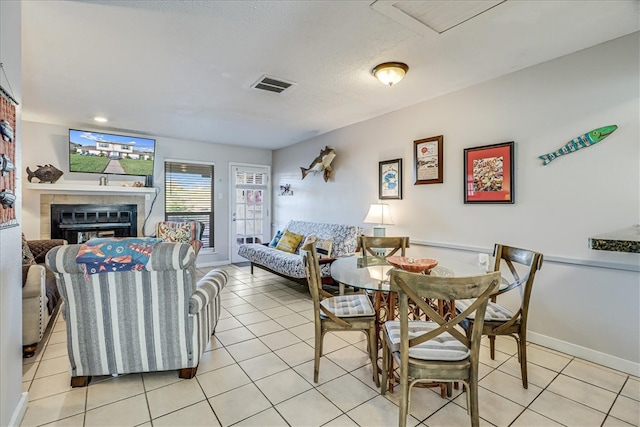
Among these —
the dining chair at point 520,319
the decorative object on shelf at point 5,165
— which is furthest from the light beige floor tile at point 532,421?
the decorative object on shelf at point 5,165

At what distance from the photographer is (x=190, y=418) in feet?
5.60

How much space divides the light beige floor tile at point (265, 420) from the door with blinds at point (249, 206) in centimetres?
463

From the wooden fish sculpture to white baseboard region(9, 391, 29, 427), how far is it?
397cm

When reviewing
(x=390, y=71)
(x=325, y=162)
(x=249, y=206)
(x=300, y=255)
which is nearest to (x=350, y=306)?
(x=390, y=71)

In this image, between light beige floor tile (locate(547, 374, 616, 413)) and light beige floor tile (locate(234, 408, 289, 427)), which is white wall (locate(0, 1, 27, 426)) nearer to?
light beige floor tile (locate(234, 408, 289, 427))

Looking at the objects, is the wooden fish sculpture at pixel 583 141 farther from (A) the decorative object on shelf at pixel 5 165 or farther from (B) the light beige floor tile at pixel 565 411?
(A) the decorative object on shelf at pixel 5 165

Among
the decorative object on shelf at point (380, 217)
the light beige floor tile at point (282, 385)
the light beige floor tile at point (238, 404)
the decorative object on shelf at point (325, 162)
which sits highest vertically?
the decorative object on shelf at point (325, 162)

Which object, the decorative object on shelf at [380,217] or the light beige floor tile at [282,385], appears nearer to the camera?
the light beige floor tile at [282,385]

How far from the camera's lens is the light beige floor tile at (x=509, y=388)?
6.20 ft

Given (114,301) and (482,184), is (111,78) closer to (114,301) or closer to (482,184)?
(114,301)

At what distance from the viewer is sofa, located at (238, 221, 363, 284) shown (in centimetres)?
379

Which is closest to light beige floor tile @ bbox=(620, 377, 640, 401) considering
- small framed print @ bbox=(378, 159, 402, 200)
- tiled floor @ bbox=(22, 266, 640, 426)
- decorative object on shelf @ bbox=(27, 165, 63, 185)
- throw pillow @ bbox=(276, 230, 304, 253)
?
tiled floor @ bbox=(22, 266, 640, 426)

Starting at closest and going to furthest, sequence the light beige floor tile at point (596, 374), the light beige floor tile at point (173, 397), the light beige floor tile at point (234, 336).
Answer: the light beige floor tile at point (173, 397)
the light beige floor tile at point (596, 374)
the light beige floor tile at point (234, 336)

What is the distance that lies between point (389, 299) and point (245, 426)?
1175 millimetres
